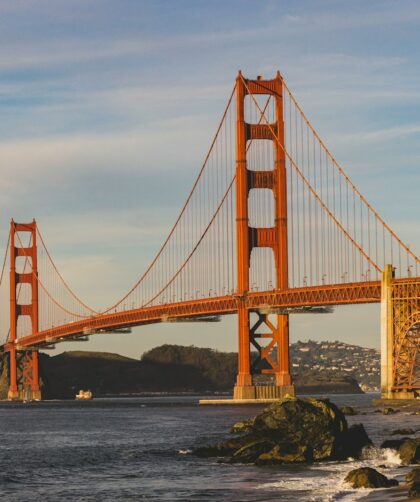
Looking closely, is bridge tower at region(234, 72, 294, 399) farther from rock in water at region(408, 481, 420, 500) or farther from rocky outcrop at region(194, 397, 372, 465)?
rock in water at region(408, 481, 420, 500)

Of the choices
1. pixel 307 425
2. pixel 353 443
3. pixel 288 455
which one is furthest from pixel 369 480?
pixel 353 443

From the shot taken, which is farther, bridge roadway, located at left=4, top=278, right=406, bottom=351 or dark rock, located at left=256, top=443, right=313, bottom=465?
bridge roadway, located at left=4, top=278, right=406, bottom=351

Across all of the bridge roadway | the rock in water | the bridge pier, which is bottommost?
the rock in water

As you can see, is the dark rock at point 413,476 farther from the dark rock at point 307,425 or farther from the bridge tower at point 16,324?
the bridge tower at point 16,324

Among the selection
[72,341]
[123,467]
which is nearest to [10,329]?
[72,341]

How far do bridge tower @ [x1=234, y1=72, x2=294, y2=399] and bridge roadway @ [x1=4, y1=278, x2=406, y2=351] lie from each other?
5.65 feet

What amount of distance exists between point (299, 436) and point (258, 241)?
188ft

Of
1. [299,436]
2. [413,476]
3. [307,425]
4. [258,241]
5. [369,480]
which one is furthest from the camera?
[258,241]

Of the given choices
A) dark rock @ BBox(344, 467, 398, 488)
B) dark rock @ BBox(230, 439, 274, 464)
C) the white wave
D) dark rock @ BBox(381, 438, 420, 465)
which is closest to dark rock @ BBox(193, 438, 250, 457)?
dark rock @ BBox(230, 439, 274, 464)

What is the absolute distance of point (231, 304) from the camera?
342 ft

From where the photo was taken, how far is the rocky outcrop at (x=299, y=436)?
46.4 m

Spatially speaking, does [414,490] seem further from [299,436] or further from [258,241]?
[258,241]

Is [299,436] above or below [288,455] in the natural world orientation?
above

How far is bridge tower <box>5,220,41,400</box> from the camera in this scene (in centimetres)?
15462
